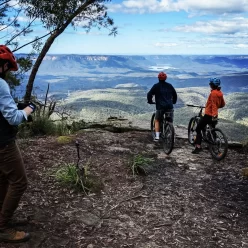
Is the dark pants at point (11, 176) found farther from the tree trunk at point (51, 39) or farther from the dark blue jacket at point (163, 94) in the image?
the tree trunk at point (51, 39)

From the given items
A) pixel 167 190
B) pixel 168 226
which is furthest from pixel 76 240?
pixel 167 190

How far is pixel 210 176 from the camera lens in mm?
6902

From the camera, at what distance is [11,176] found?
389 centimetres

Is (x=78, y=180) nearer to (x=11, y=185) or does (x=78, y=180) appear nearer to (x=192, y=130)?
(x=11, y=185)

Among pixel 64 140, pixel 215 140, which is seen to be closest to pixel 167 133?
pixel 215 140

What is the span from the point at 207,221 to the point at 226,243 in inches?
23.2

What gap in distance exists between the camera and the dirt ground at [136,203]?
4398mm

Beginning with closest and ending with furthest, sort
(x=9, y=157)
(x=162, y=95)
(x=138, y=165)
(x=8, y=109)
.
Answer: (x=8, y=109)
(x=9, y=157)
(x=138, y=165)
(x=162, y=95)

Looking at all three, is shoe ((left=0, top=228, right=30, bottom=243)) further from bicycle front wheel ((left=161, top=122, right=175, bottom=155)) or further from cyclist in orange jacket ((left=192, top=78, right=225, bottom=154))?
cyclist in orange jacket ((left=192, top=78, right=225, bottom=154))

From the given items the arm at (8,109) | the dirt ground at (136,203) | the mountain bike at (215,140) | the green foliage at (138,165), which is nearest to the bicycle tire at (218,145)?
the mountain bike at (215,140)

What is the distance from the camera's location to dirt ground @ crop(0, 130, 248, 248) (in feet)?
14.4

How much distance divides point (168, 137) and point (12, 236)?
5.28 m

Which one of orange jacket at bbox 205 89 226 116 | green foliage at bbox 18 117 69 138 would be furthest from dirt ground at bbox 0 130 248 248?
green foliage at bbox 18 117 69 138

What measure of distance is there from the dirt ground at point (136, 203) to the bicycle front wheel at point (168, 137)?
0.83 feet
